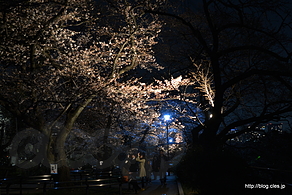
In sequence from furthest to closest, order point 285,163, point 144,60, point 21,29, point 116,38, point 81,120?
point 81,120, point 144,60, point 116,38, point 21,29, point 285,163

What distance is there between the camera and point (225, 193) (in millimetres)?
8148

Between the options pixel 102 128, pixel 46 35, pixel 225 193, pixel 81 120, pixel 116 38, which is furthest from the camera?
pixel 102 128

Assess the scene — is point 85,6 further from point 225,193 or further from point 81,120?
point 225,193

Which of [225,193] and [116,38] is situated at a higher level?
[116,38]

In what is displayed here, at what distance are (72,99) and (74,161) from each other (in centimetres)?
2287

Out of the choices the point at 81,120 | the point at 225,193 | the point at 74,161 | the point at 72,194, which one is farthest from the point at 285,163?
the point at 74,161

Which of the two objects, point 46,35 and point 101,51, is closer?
point 46,35

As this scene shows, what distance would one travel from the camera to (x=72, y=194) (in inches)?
556

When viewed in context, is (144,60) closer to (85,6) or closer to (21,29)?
(85,6)

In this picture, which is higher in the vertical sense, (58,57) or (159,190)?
(58,57)

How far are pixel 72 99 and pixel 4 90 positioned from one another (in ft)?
12.5

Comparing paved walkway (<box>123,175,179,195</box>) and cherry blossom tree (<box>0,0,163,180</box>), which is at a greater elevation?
cherry blossom tree (<box>0,0,163,180</box>)

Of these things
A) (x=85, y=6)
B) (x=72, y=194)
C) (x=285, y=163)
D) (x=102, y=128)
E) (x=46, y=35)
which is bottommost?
(x=72, y=194)

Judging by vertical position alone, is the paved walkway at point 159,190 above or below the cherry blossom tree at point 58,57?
below
